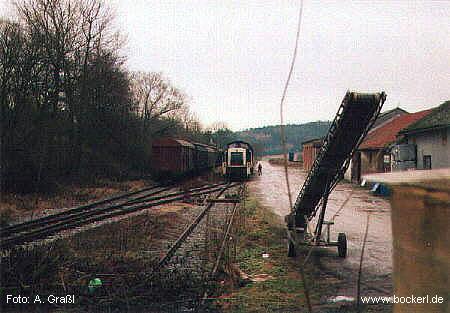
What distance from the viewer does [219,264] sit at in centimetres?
→ 880

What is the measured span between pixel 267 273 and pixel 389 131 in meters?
28.5

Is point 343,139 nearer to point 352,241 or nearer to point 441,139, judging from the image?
point 352,241

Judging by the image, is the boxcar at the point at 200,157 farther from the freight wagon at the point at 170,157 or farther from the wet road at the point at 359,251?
the wet road at the point at 359,251

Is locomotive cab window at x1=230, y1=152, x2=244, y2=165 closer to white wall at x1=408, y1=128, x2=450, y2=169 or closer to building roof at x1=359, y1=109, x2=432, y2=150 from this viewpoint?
building roof at x1=359, y1=109, x2=432, y2=150

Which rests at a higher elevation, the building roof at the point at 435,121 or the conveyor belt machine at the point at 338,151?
the building roof at the point at 435,121

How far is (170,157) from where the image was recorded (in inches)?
A: 1342

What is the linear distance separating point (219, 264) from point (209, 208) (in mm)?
10398

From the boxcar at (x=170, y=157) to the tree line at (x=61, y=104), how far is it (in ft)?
12.6

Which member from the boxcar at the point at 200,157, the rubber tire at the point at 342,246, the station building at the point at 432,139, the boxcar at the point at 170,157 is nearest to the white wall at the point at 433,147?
the station building at the point at 432,139

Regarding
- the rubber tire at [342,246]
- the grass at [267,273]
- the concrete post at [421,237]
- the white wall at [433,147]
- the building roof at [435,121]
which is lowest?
the grass at [267,273]

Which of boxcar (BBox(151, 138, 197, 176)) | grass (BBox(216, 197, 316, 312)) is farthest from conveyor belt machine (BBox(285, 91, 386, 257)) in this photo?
boxcar (BBox(151, 138, 197, 176))

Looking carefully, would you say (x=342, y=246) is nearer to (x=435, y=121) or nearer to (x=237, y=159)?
(x=435, y=121)

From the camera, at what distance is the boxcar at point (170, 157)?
34.0 m

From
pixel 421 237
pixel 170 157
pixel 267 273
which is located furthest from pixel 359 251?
pixel 170 157
